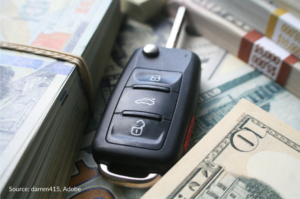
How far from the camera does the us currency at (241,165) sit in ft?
1.04

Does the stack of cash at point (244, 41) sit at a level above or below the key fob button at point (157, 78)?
above

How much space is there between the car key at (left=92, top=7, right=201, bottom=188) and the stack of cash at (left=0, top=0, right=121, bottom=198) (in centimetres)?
6

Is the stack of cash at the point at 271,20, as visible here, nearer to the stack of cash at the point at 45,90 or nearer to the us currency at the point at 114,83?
the us currency at the point at 114,83

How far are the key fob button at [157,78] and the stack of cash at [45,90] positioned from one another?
0.29ft

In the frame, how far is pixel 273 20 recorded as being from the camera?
47 centimetres

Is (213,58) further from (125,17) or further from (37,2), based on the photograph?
(37,2)

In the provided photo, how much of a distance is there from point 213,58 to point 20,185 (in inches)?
16.8

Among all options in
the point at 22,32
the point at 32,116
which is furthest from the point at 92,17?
the point at 32,116

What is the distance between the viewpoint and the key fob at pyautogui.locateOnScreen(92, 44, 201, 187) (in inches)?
12.9

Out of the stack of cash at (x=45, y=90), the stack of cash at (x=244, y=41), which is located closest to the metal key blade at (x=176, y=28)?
the stack of cash at (x=244, y=41)

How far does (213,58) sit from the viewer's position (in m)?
0.54

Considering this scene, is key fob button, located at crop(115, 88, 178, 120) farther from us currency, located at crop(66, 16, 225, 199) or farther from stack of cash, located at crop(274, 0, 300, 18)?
stack of cash, located at crop(274, 0, 300, 18)

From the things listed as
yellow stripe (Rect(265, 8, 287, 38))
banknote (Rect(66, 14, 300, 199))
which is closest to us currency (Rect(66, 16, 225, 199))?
banknote (Rect(66, 14, 300, 199))

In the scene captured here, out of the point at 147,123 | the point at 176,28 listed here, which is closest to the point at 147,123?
the point at 147,123
